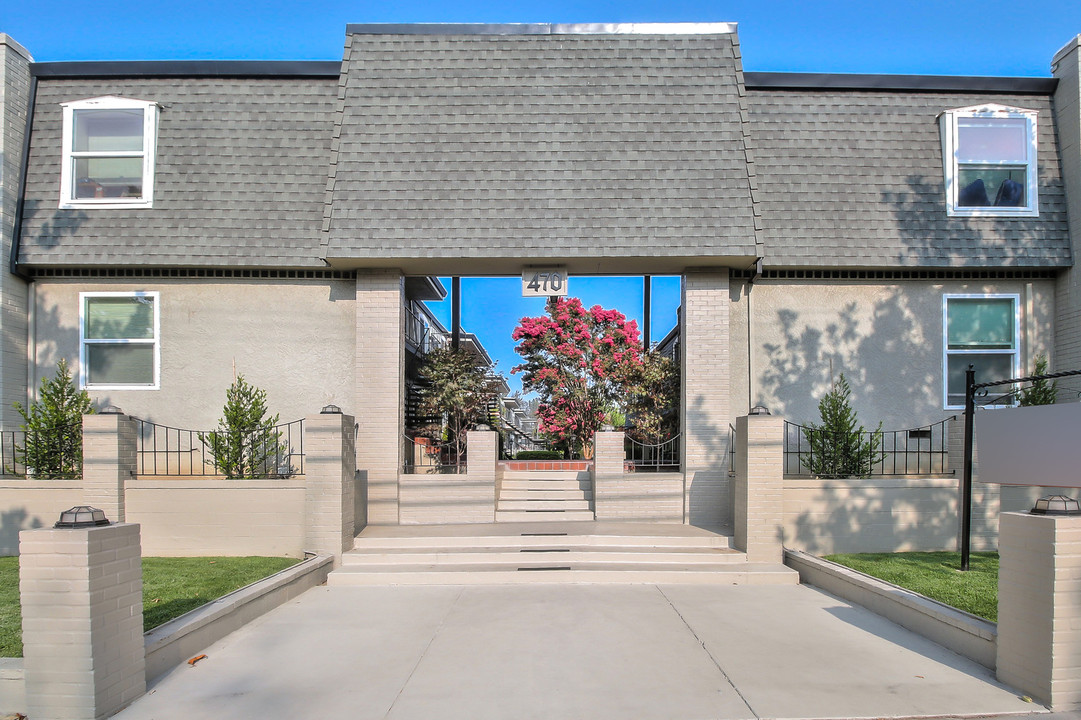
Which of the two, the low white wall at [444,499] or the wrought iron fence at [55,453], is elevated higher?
Result: the wrought iron fence at [55,453]

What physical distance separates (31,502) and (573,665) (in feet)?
25.6

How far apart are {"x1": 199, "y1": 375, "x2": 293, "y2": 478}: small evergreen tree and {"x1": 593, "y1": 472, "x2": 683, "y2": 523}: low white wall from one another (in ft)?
15.6

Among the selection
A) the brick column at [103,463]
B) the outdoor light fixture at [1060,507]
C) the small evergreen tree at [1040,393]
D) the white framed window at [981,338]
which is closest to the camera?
the outdoor light fixture at [1060,507]

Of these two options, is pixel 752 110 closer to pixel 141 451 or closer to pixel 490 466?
pixel 490 466

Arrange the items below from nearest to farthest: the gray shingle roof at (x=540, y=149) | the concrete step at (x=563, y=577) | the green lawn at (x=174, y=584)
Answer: the green lawn at (x=174, y=584) → the concrete step at (x=563, y=577) → the gray shingle roof at (x=540, y=149)

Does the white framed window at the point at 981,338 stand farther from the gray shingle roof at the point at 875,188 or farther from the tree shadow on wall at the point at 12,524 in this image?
the tree shadow on wall at the point at 12,524

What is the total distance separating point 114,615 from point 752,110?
10690 mm

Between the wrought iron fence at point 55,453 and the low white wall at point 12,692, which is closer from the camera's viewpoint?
the low white wall at point 12,692

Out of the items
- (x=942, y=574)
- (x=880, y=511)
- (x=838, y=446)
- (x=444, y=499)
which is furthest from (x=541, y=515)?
(x=942, y=574)

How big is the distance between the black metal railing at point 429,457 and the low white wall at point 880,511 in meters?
5.11

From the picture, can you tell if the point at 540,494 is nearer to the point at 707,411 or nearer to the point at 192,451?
the point at 707,411

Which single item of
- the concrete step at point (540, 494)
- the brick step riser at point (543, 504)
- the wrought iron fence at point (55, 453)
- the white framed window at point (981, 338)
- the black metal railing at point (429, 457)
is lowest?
the brick step riser at point (543, 504)

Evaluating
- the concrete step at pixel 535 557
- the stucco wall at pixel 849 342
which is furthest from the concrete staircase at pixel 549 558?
the stucco wall at pixel 849 342

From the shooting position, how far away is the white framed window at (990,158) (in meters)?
10.8
